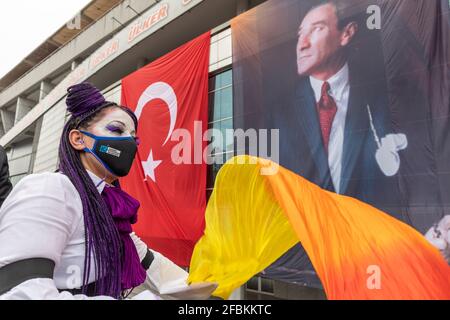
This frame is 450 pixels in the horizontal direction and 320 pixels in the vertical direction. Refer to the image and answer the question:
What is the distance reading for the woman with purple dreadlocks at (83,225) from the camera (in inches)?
23.4

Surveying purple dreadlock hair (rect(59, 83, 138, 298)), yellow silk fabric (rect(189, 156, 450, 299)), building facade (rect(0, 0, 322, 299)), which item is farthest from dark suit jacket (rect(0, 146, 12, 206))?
building facade (rect(0, 0, 322, 299))

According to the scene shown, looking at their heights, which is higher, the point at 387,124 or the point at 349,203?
the point at 387,124

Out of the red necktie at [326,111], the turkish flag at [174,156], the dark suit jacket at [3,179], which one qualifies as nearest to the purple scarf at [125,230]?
the dark suit jacket at [3,179]

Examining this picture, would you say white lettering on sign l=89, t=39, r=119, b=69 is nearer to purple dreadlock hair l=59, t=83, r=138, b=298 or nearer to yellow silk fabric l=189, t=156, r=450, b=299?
yellow silk fabric l=189, t=156, r=450, b=299

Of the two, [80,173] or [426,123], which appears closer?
[80,173]

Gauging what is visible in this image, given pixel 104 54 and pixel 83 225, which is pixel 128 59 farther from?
pixel 83 225

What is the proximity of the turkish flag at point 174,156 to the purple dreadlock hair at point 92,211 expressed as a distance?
3771mm

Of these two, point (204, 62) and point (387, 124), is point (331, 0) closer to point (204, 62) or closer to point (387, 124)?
point (387, 124)

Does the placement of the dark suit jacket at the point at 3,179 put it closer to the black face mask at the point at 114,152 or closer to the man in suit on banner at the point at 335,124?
the black face mask at the point at 114,152

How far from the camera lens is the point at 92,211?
81 cm

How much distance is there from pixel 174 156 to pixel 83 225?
4.57 m

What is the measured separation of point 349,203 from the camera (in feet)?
8.99
